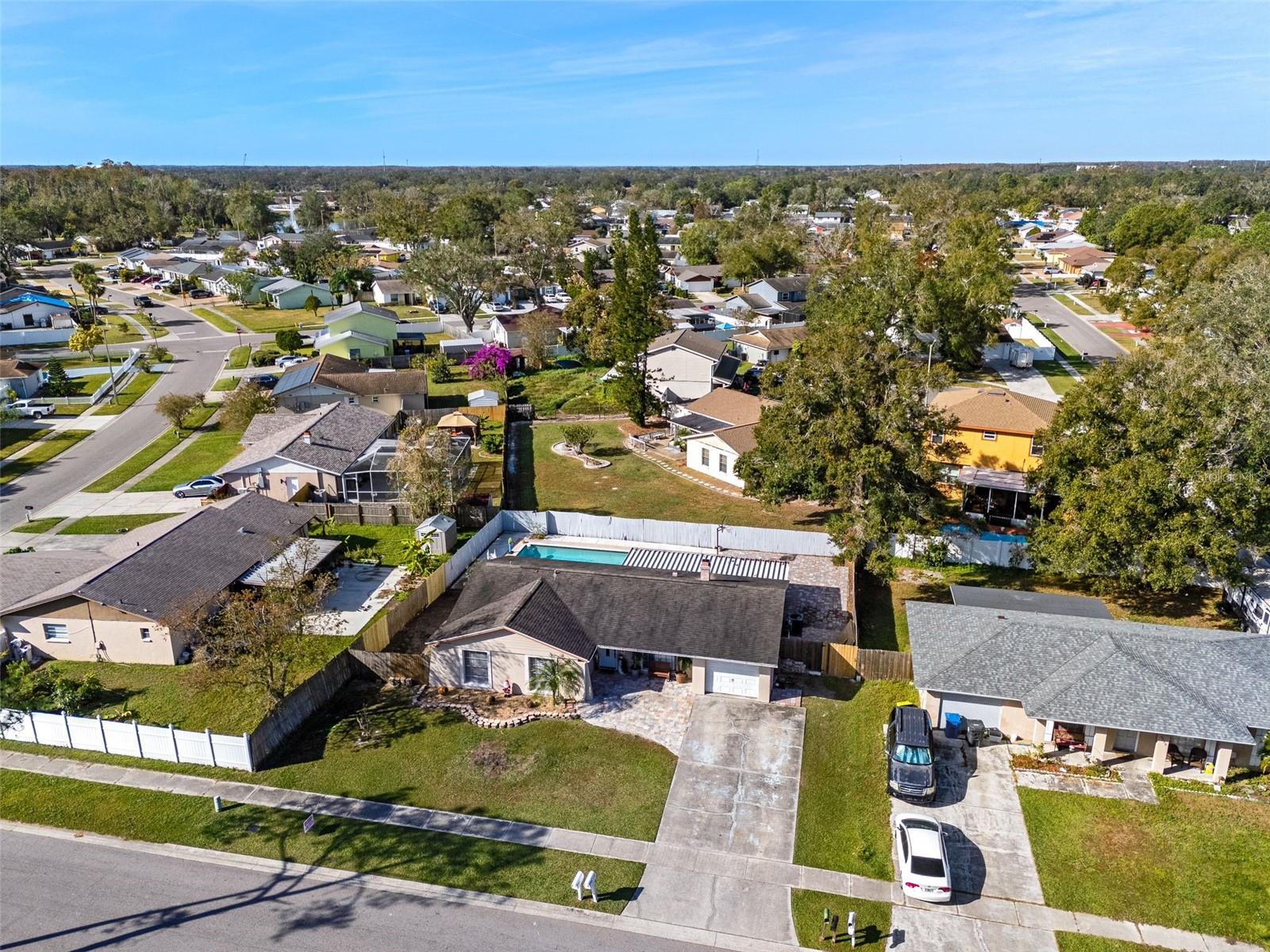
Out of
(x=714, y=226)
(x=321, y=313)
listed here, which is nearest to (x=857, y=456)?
(x=321, y=313)

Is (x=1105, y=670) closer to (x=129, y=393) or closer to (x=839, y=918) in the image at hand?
(x=839, y=918)

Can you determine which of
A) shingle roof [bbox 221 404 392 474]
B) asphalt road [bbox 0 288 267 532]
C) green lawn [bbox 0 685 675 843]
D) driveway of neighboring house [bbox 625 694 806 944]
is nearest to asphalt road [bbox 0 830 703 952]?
driveway of neighboring house [bbox 625 694 806 944]

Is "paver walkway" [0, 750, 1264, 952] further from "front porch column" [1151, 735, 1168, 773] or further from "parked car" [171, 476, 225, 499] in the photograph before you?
"parked car" [171, 476, 225, 499]

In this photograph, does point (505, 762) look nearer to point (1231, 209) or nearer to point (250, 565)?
point (250, 565)

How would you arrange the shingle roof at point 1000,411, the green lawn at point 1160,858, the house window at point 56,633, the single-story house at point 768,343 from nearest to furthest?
the green lawn at point 1160,858
the house window at point 56,633
the shingle roof at point 1000,411
the single-story house at point 768,343

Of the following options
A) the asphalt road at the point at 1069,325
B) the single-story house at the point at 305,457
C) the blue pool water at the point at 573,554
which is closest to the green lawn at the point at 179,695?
the blue pool water at the point at 573,554

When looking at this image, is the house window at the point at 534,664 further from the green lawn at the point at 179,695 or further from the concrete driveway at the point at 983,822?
the concrete driveway at the point at 983,822
